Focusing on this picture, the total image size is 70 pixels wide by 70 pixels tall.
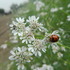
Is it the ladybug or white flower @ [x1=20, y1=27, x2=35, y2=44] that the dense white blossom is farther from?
the ladybug

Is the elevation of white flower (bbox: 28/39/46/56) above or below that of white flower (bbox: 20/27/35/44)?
below

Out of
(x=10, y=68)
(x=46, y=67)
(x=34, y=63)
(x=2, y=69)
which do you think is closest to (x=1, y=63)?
(x=2, y=69)

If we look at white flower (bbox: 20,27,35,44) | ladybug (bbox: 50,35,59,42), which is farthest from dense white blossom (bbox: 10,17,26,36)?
ladybug (bbox: 50,35,59,42)

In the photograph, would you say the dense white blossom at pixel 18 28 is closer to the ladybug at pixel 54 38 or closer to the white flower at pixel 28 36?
the white flower at pixel 28 36

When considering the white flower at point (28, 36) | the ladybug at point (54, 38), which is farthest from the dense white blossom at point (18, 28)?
the ladybug at point (54, 38)

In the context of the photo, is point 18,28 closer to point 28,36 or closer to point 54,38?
point 28,36

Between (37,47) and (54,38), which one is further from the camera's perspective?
(37,47)

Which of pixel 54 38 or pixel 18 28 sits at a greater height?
pixel 18 28

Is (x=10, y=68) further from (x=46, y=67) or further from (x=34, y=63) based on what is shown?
(x=46, y=67)

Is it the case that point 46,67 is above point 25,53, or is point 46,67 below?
above

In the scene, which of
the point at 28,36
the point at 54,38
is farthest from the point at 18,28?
the point at 54,38

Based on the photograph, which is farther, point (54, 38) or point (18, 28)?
point (18, 28)
